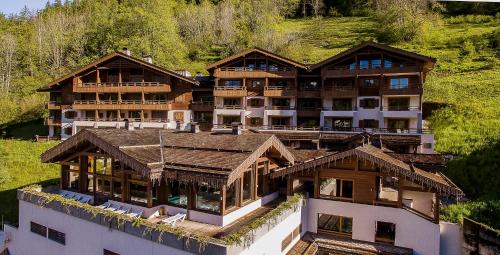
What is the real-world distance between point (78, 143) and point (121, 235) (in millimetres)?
5099

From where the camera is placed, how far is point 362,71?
107ft

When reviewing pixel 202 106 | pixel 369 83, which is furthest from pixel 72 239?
pixel 369 83

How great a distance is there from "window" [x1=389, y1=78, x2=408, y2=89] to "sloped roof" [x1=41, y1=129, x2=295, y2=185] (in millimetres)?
19383

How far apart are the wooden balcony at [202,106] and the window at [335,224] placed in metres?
24.0

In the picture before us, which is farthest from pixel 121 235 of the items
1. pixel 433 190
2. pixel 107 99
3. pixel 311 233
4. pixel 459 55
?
pixel 459 55

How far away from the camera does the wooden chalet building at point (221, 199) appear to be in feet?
42.1

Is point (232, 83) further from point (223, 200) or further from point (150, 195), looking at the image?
point (223, 200)

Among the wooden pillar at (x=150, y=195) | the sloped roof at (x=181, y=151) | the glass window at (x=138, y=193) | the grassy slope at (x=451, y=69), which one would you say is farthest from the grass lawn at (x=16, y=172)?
the grassy slope at (x=451, y=69)

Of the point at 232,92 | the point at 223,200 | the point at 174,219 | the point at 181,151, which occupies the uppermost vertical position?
the point at 232,92

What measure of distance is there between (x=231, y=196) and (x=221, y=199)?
1003mm

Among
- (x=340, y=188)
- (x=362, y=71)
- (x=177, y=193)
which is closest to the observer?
(x=177, y=193)

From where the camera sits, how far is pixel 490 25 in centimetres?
6812

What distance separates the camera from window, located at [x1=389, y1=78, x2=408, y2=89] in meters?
32.2

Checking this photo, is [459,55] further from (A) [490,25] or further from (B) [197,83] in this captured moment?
(B) [197,83]
